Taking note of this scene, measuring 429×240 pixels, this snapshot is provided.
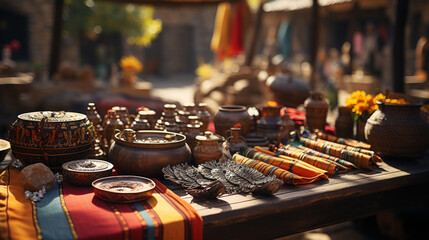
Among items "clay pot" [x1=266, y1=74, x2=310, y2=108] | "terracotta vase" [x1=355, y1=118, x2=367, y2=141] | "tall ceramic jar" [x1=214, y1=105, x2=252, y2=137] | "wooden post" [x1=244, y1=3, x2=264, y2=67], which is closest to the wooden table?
"terracotta vase" [x1=355, y1=118, x2=367, y2=141]

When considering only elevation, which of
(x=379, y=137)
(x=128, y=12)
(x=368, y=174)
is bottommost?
(x=368, y=174)

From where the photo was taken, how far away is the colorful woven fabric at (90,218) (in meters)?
1.61

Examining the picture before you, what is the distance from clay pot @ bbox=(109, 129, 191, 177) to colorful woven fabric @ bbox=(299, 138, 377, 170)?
3.13ft

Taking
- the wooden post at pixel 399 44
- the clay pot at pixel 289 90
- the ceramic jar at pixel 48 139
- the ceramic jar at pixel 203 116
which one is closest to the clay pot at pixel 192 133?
the ceramic jar at pixel 203 116

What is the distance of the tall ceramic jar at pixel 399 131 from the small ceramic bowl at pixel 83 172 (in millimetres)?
1701

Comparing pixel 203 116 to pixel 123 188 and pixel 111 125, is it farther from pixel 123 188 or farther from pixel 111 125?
pixel 123 188

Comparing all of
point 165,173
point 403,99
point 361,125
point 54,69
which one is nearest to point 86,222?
point 165,173

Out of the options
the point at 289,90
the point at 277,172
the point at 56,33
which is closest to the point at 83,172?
the point at 277,172

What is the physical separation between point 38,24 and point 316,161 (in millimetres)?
13155

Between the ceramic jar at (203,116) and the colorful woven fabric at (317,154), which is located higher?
the ceramic jar at (203,116)

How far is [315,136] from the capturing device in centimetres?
304

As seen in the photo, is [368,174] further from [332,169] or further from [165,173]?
[165,173]

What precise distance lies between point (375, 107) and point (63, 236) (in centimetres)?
235

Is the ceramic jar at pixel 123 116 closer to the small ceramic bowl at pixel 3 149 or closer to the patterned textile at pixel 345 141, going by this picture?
the small ceramic bowl at pixel 3 149
